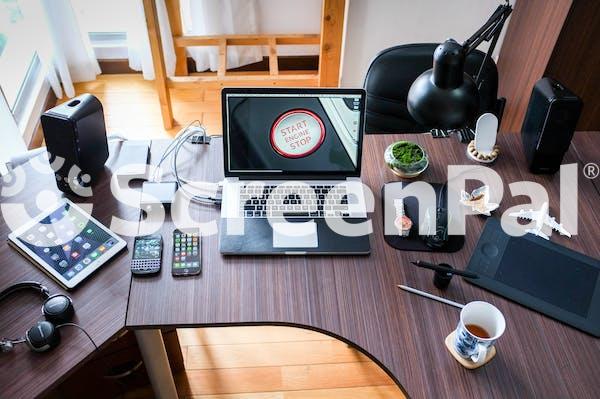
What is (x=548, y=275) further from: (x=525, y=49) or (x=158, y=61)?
(x=158, y=61)

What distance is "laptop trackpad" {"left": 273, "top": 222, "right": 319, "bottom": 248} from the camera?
129 centimetres

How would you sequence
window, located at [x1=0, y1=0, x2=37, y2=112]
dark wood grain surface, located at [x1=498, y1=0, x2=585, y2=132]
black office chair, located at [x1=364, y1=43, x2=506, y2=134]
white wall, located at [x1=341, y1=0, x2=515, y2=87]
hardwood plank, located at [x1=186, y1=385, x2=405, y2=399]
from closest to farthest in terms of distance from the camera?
black office chair, located at [x1=364, y1=43, x2=506, y2=134] < hardwood plank, located at [x1=186, y1=385, x2=405, y2=399] < dark wood grain surface, located at [x1=498, y1=0, x2=585, y2=132] < window, located at [x1=0, y1=0, x2=37, y2=112] < white wall, located at [x1=341, y1=0, x2=515, y2=87]

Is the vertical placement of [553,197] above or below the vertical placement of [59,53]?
above

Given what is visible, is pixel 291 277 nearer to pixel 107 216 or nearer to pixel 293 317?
pixel 293 317

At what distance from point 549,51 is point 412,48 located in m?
0.84

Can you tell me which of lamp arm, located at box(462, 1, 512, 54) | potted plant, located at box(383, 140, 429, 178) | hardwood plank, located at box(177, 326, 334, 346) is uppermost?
lamp arm, located at box(462, 1, 512, 54)

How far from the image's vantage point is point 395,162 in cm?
147

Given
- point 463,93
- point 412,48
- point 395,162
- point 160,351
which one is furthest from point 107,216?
point 412,48

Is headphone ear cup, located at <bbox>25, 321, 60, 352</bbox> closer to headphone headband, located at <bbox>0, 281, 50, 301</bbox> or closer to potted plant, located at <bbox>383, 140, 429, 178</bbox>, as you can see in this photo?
headphone headband, located at <bbox>0, 281, 50, 301</bbox>

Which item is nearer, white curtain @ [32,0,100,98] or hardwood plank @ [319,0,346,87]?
hardwood plank @ [319,0,346,87]

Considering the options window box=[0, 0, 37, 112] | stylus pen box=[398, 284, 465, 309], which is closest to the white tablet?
stylus pen box=[398, 284, 465, 309]

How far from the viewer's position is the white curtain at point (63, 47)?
264 centimetres

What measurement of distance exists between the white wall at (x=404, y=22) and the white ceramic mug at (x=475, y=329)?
174 cm

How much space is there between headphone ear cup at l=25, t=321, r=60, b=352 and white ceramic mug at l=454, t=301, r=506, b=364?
82 centimetres
